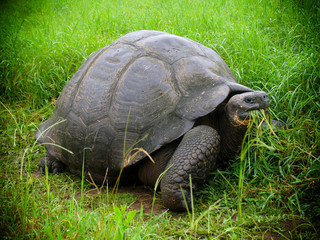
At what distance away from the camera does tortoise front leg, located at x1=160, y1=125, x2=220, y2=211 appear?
7.96 feet

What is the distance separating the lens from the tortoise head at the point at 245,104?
2.54 m

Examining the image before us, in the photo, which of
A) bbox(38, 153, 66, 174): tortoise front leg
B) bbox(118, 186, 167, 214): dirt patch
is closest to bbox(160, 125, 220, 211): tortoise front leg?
bbox(118, 186, 167, 214): dirt patch

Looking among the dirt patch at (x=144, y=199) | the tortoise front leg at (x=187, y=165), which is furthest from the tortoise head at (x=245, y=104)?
the dirt patch at (x=144, y=199)

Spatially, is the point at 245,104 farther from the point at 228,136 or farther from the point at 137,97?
the point at 137,97

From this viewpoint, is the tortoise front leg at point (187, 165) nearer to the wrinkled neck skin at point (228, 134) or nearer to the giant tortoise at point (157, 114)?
the giant tortoise at point (157, 114)

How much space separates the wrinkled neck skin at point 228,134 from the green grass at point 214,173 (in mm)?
112

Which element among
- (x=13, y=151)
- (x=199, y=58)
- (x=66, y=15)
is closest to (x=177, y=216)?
(x=199, y=58)

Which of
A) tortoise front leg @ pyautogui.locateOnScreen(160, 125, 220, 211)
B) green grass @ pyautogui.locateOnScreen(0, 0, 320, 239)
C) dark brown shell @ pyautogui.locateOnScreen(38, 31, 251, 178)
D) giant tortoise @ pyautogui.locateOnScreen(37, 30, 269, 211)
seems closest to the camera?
green grass @ pyautogui.locateOnScreen(0, 0, 320, 239)

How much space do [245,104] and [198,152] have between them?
0.52 metres

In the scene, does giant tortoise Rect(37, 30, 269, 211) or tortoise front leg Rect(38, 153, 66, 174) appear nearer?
giant tortoise Rect(37, 30, 269, 211)

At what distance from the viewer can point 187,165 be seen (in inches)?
95.7

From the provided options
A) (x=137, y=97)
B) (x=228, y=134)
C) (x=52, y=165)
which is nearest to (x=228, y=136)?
(x=228, y=134)

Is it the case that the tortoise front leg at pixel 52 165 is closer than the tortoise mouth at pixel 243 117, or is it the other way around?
the tortoise mouth at pixel 243 117

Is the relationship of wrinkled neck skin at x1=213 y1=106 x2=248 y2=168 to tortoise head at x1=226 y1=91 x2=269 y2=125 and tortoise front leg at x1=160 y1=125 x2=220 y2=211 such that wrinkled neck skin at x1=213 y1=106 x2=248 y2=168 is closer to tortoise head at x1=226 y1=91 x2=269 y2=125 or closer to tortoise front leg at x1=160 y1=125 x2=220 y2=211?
tortoise head at x1=226 y1=91 x2=269 y2=125
